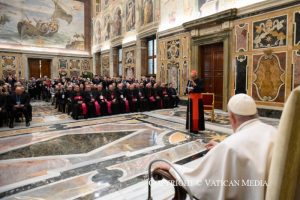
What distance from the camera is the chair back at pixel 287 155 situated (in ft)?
3.32

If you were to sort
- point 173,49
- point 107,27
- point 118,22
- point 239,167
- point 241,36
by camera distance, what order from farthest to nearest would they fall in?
point 107,27, point 118,22, point 173,49, point 241,36, point 239,167

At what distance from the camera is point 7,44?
Answer: 60.2 ft

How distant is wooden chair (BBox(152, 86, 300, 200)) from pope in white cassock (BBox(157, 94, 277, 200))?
0.26 metres

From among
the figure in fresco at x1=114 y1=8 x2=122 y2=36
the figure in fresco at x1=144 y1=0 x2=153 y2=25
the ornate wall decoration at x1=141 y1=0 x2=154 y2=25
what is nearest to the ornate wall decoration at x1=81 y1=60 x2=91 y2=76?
the figure in fresco at x1=114 y1=8 x2=122 y2=36

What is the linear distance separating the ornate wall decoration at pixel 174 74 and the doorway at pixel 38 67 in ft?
44.4

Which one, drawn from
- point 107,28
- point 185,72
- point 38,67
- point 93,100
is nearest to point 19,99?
point 93,100

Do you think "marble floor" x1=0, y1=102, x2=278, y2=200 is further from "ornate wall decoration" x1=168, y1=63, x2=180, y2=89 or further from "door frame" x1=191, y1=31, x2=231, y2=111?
"ornate wall decoration" x1=168, y1=63, x2=180, y2=89

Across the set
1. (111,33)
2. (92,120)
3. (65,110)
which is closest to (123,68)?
(111,33)

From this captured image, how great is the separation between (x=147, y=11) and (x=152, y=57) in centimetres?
283

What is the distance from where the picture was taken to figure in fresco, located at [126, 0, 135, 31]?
15634 millimetres

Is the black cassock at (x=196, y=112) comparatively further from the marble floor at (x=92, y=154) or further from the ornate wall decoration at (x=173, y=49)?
the ornate wall decoration at (x=173, y=49)

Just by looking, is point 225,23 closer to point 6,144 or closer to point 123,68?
point 6,144

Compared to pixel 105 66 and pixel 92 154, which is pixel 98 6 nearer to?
pixel 105 66

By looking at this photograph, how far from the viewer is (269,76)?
771cm
